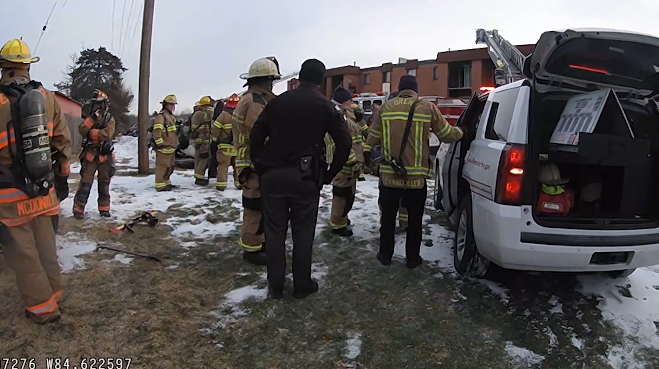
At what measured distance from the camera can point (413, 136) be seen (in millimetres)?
4742

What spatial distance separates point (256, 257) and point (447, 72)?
21.5m

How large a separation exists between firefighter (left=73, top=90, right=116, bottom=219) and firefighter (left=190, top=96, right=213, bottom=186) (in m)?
3.35

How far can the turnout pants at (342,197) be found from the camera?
20.1 feet

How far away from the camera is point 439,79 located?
24.7 m

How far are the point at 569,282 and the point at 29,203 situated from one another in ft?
14.8

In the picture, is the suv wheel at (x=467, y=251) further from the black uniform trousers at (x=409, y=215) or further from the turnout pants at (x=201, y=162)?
the turnout pants at (x=201, y=162)

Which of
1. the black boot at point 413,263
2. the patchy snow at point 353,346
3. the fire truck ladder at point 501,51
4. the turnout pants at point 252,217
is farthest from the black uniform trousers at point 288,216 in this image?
the fire truck ladder at point 501,51

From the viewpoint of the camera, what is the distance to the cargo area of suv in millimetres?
3598

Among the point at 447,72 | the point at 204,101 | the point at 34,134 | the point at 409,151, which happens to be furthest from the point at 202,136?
the point at 447,72

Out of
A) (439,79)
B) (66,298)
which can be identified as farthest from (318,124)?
(439,79)

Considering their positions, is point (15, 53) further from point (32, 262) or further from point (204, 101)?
point (204, 101)

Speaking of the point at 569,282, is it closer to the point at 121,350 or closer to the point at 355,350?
the point at 355,350

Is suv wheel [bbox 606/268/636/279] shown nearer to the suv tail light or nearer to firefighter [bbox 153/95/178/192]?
the suv tail light

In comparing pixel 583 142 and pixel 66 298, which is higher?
pixel 583 142
